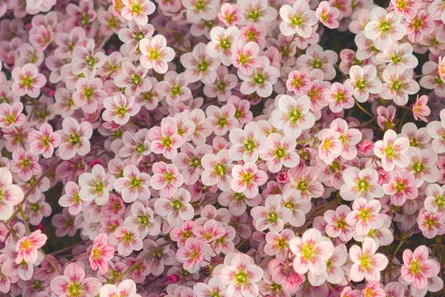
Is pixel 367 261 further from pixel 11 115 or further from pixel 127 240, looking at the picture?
pixel 11 115

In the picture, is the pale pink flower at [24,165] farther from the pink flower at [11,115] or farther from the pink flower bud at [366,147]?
the pink flower bud at [366,147]

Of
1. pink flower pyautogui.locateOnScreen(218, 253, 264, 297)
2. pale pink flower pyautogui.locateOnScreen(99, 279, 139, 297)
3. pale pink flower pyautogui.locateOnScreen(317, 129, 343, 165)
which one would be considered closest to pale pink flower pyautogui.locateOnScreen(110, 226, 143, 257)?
pale pink flower pyautogui.locateOnScreen(99, 279, 139, 297)

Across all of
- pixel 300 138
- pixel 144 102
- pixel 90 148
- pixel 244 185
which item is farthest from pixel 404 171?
pixel 90 148

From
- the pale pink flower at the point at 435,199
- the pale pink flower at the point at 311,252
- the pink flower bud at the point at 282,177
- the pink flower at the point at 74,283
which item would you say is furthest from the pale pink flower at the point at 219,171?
the pale pink flower at the point at 435,199

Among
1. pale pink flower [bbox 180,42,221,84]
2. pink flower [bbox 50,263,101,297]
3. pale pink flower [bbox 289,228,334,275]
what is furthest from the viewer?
pale pink flower [bbox 180,42,221,84]

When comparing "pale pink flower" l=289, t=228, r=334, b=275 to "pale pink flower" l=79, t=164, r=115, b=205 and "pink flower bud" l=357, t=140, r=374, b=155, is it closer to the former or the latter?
"pink flower bud" l=357, t=140, r=374, b=155
